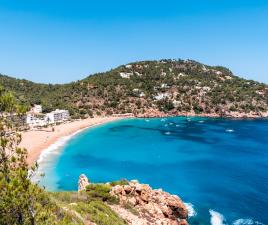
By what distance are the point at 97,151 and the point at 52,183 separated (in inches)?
991

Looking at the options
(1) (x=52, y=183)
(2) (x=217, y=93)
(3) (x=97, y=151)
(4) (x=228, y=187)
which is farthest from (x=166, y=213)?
(2) (x=217, y=93)

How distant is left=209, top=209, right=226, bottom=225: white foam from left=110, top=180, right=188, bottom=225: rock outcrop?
9.59 feet

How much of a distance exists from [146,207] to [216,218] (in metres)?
8.60

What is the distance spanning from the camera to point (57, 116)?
→ 112750 millimetres

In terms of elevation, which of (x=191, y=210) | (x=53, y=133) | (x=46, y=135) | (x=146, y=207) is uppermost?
(x=53, y=133)

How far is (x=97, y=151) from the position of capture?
73.6 m

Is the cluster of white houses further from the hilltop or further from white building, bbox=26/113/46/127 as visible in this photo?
the hilltop

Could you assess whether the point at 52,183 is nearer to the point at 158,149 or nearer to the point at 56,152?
the point at 56,152

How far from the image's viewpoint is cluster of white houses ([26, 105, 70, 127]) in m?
101

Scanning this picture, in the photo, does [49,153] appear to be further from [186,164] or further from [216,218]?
[216,218]

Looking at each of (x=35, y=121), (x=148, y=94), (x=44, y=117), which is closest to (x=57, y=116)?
(x=44, y=117)

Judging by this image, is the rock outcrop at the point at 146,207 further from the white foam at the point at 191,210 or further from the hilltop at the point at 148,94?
the hilltop at the point at 148,94

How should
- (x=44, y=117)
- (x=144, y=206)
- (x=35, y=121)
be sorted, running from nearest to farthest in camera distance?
(x=144, y=206) < (x=35, y=121) < (x=44, y=117)

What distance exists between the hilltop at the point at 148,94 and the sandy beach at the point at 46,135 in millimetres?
9954
